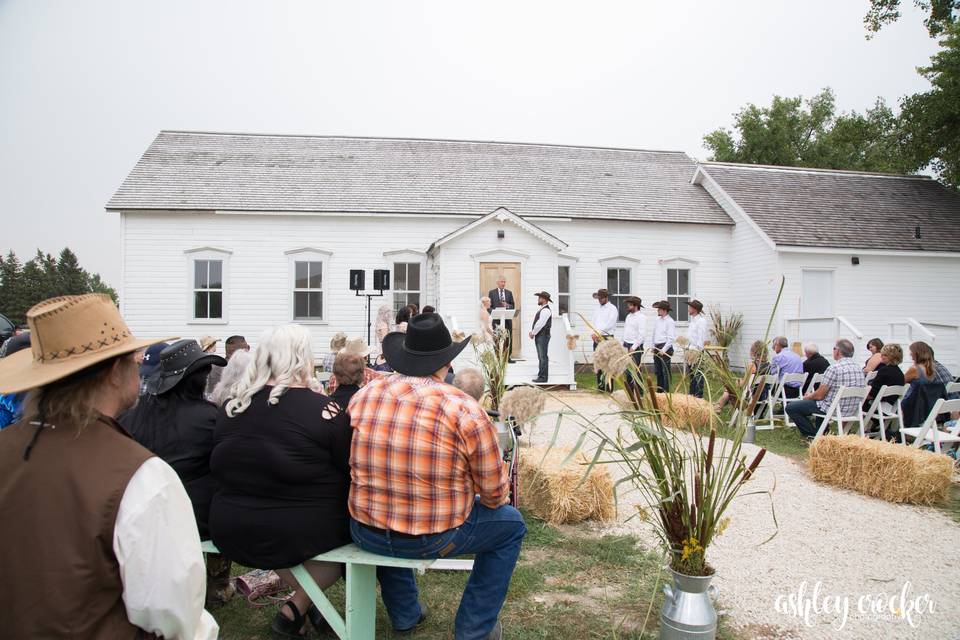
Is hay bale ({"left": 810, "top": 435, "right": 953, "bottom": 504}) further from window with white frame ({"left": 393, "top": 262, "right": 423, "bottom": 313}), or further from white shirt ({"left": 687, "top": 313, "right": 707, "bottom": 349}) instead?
window with white frame ({"left": 393, "top": 262, "right": 423, "bottom": 313})

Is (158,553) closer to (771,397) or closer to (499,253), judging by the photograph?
(771,397)

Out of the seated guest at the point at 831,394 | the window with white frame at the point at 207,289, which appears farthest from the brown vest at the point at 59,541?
the window with white frame at the point at 207,289

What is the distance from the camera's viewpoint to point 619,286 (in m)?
18.3

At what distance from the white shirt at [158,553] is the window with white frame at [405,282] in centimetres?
1583

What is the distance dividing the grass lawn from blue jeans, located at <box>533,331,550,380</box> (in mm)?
8968

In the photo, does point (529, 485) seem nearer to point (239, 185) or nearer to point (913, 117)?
point (239, 185)

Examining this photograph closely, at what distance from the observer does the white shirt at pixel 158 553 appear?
5.33ft

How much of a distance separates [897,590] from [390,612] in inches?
130

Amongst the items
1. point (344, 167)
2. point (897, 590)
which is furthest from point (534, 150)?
point (897, 590)

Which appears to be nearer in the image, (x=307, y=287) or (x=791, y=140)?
(x=307, y=287)

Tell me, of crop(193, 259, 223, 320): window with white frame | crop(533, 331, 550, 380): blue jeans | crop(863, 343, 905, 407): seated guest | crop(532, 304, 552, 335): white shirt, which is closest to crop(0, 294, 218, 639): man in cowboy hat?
crop(863, 343, 905, 407): seated guest

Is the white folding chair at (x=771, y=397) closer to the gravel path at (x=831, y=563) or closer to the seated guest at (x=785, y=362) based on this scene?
the seated guest at (x=785, y=362)

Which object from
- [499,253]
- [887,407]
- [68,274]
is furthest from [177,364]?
[68,274]

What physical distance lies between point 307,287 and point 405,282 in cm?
263
